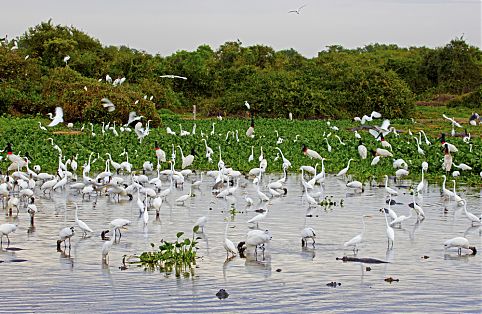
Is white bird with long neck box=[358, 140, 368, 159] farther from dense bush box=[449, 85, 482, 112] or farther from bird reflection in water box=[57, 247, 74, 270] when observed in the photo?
dense bush box=[449, 85, 482, 112]

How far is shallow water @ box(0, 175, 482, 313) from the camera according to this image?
9188 mm

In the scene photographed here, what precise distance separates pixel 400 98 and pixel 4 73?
60.2ft

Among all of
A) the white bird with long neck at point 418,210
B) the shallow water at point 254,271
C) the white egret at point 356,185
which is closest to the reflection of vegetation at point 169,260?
the shallow water at point 254,271

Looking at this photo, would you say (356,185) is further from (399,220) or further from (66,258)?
Answer: (66,258)

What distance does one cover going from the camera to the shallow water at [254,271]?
9.19 metres

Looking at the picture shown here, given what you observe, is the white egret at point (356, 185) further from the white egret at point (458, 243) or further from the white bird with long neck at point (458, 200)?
the white egret at point (458, 243)

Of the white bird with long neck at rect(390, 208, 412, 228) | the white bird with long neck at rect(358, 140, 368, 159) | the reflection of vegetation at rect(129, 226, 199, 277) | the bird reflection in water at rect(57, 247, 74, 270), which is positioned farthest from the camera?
the white bird with long neck at rect(358, 140, 368, 159)

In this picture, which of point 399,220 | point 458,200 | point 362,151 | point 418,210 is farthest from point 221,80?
point 399,220

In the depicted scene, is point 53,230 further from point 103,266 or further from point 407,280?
point 407,280

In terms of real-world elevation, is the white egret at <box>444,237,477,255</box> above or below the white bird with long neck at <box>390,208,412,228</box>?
below

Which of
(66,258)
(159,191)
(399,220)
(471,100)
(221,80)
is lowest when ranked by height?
(66,258)

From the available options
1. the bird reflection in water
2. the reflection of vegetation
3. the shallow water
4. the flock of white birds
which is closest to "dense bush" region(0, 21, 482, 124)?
the flock of white birds

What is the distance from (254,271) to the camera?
34.9 feet

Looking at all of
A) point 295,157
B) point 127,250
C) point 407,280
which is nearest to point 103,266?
point 127,250
